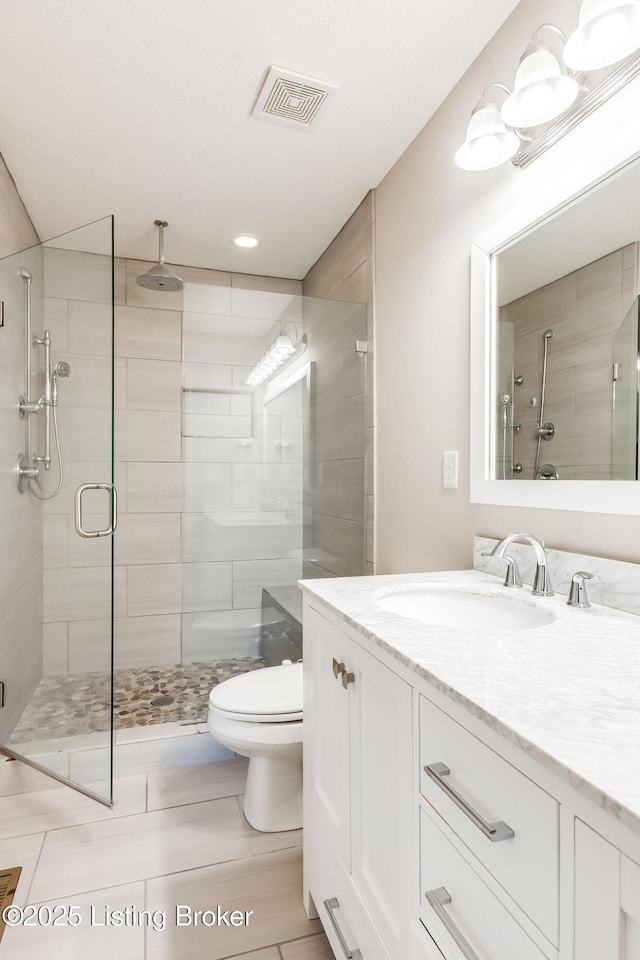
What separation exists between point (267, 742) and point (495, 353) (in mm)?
1352

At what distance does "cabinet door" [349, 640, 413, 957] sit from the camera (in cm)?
81

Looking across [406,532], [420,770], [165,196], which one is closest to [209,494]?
[406,532]

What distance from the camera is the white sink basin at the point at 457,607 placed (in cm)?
121

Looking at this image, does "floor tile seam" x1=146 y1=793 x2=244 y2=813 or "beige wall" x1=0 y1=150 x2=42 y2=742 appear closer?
"floor tile seam" x1=146 y1=793 x2=244 y2=813

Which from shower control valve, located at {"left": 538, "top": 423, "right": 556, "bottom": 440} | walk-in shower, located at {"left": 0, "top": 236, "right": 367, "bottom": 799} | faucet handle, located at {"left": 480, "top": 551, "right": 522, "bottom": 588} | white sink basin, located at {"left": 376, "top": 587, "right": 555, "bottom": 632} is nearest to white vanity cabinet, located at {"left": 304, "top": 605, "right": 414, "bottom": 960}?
white sink basin, located at {"left": 376, "top": 587, "right": 555, "bottom": 632}

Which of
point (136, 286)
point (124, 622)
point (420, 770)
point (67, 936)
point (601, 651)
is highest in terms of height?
point (136, 286)

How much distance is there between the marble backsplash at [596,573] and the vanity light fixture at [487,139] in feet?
3.25

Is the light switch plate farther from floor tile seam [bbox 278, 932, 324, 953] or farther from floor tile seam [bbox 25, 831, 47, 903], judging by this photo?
floor tile seam [bbox 25, 831, 47, 903]

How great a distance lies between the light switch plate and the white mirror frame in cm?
11

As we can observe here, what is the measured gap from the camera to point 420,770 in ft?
2.52

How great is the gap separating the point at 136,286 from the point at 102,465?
153 cm

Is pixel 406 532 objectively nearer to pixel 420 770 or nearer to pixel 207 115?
pixel 420 770

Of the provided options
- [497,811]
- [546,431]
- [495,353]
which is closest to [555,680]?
[497,811]

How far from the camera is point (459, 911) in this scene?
26.1 inches
